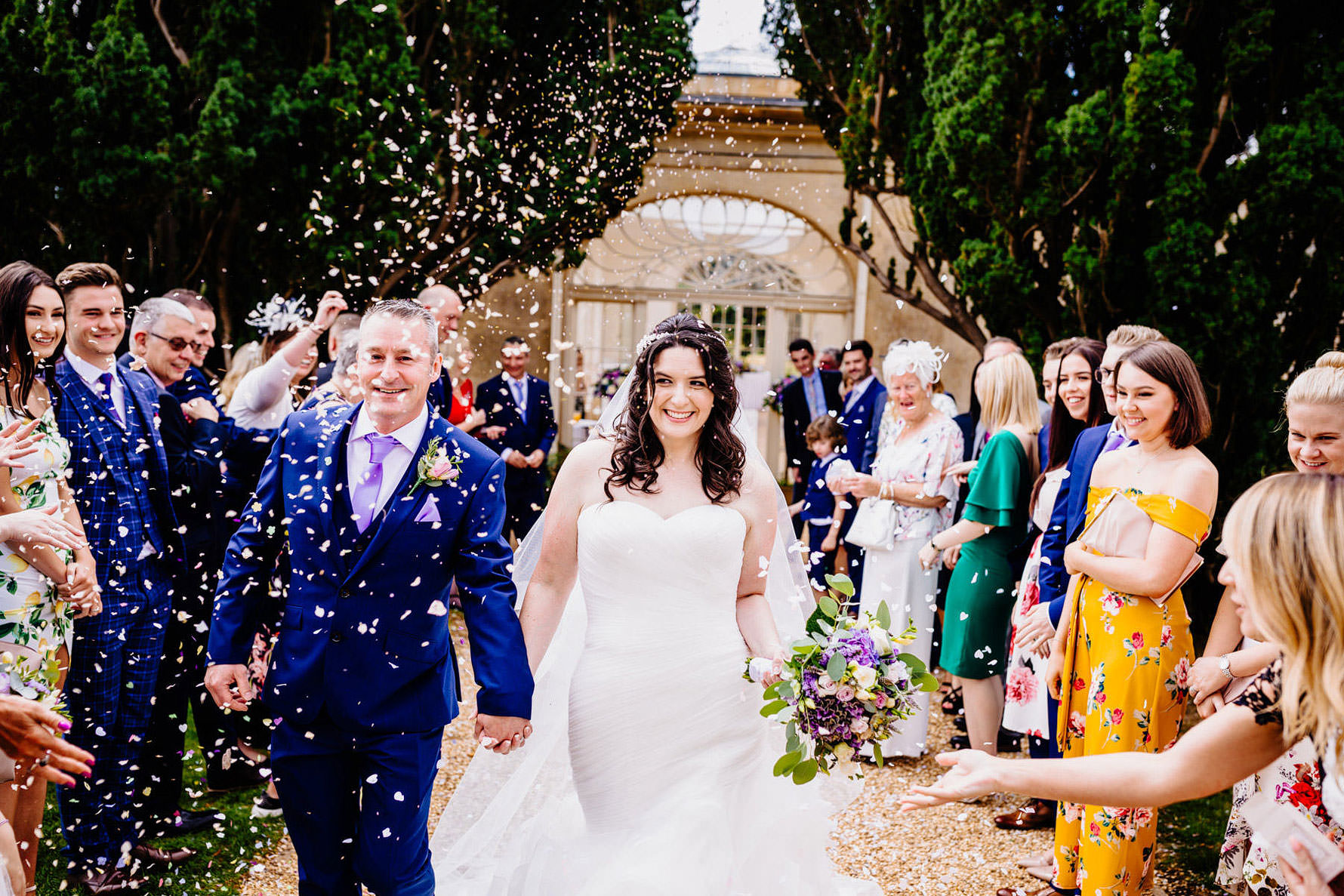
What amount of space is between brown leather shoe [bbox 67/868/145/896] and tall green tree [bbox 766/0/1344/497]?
6375 millimetres

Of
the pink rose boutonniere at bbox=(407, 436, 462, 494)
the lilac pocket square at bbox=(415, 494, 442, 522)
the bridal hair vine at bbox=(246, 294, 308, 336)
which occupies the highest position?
the bridal hair vine at bbox=(246, 294, 308, 336)

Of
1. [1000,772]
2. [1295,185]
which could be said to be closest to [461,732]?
[1000,772]

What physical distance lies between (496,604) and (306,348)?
6.91 ft

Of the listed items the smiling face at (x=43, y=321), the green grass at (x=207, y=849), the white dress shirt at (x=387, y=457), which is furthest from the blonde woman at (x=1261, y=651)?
the smiling face at (x=43, y=321)

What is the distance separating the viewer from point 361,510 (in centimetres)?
295

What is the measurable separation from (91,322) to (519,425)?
4.94 meters

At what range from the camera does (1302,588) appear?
6.21 ft

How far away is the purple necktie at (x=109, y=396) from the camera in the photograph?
12.2 ft

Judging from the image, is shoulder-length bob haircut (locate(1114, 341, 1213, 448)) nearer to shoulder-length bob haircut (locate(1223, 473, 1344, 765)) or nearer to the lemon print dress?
shoulder-length bob haircut (locate(1223, 473, 1344, 765))

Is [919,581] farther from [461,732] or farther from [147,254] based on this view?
[147,254]

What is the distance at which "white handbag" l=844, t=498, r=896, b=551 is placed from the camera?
564cm

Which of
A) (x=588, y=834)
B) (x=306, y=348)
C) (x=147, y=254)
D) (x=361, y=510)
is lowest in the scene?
(x=588, y=834)

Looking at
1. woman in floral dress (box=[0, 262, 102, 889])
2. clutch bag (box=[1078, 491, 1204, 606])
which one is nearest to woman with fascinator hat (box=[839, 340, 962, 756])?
clutch bag (box=[1078, 491, 1204, 606])

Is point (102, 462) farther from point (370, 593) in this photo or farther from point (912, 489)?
point (912, 489)
